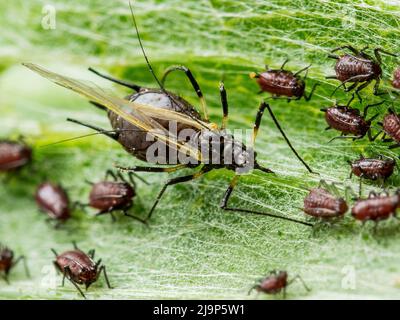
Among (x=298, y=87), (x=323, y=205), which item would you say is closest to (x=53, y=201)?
(x=298, y=87)

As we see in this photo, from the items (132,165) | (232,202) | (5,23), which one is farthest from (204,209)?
(5,23)

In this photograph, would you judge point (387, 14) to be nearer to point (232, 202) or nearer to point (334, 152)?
point (334, 152)

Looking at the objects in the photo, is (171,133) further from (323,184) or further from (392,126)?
Answer: (392,126)

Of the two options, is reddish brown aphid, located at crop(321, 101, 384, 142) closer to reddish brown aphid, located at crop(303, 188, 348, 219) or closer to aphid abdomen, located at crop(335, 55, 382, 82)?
aphid abdomen, located at crop(335, 55, 382, 82)

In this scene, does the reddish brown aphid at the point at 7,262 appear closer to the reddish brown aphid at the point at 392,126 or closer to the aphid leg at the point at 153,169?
the aphid leg at the point at 153,169

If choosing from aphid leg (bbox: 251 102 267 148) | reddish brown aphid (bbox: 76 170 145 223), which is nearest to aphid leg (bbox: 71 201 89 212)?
reddish brown aphid (bbox: 76 170 145 223)
